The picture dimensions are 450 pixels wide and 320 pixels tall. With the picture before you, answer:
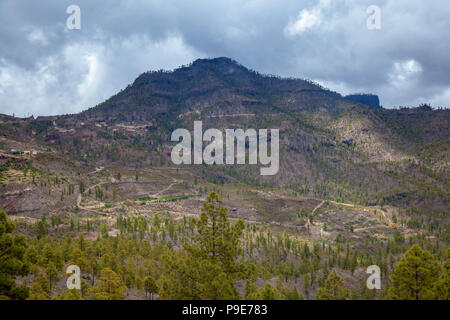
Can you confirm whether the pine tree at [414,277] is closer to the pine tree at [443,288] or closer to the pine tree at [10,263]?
the pine tree at [443,288]

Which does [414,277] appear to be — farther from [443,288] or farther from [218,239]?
[218,239]

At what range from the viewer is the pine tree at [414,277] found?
95.2ft

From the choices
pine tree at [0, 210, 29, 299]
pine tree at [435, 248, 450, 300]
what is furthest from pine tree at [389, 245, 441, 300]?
pine tree at [0, 210, 29, 299]

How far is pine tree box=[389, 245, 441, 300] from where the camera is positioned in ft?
95.2

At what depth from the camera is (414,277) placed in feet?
96.7

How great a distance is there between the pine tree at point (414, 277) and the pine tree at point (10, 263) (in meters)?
31.1

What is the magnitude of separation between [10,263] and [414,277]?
110 ft

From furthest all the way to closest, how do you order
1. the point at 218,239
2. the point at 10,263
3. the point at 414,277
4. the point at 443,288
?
the point at 218,239 < the point at 414,277 < the point at 10,263 < the point at 443,288

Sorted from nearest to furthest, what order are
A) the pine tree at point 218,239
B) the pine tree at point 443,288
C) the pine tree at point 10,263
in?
1. the pine tree at point 443,288
2. the pine tree at point 10,263
3. the pine tree at point 218,239

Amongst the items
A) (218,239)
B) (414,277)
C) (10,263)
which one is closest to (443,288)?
(414,277)

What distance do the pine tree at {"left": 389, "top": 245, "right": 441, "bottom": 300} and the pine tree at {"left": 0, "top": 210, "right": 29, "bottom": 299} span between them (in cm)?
3111

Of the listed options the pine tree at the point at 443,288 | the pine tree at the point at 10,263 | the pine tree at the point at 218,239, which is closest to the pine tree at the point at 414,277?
the pine tree at the point at 443,288

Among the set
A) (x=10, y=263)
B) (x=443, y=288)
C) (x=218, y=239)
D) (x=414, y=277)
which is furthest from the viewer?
(x=218, y=239)
